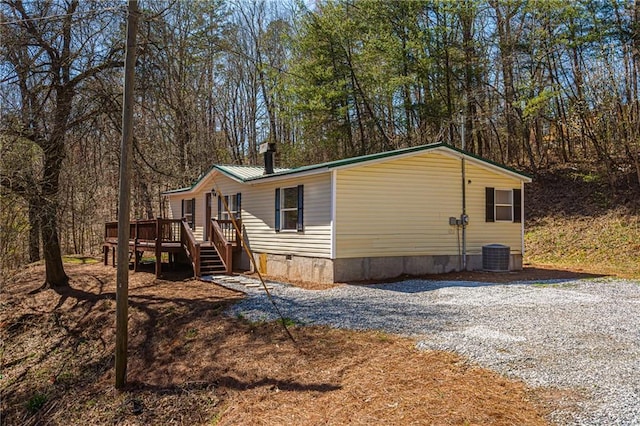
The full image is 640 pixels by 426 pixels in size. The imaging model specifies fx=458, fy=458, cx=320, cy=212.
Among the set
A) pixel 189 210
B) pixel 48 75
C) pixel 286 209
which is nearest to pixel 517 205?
pixel 286 209

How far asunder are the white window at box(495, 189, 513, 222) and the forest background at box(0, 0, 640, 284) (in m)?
3.58

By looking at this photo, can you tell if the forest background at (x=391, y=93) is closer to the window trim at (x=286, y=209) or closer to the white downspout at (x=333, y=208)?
the window trim at (x=286, y=209)

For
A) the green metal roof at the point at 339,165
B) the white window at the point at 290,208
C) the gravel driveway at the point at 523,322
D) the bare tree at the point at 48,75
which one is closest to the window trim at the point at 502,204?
the green metal roof at the point at 339,165

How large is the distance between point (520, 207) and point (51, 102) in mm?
12738

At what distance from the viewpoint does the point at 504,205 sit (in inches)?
535

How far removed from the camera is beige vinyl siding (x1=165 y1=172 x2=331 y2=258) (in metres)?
11.2

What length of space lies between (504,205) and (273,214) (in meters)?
6.84

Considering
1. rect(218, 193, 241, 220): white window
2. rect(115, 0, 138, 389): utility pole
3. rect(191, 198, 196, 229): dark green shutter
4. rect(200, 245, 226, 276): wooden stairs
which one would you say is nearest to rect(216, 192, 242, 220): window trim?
rect(218, 193, 241, 220): white window

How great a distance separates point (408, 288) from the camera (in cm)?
1009

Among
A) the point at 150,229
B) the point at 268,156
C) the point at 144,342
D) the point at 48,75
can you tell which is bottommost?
the point at 144,342

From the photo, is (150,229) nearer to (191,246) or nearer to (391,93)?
(191,246)

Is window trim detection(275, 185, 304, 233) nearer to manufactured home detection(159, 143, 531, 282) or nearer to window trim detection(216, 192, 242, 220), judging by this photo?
manufactured home detection(159, 143, 531, 282)

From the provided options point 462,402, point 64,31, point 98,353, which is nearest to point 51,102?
point 64,31

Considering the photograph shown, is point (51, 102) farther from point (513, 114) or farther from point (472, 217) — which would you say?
point (513, 114)
